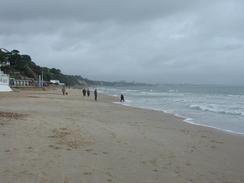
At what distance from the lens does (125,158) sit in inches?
371

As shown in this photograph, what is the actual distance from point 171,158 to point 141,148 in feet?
4.90

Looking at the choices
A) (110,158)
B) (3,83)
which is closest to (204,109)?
(110,158)

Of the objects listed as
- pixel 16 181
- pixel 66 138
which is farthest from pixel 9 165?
pixel 66 138

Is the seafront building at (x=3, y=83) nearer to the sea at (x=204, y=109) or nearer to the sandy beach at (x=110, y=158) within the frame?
the sea at (x=204, y=109)

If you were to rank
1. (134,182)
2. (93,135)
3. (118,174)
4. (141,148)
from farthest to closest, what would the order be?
(93,135) < (141,148) < (118,174) < (134,182)

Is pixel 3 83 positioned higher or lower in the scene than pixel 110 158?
higher

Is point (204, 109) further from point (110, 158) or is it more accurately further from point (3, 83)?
point (3, 83)

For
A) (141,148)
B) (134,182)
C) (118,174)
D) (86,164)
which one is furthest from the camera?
(141,148)

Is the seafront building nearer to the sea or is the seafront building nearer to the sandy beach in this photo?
the sea

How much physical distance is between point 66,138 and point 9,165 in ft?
13.4

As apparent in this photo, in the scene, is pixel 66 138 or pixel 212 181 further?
pixel 66 138

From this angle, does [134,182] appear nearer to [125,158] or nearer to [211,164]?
[125,158]

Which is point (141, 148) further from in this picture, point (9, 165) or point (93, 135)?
point (9, 165)

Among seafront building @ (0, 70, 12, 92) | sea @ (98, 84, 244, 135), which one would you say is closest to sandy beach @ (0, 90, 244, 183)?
sea @ (98, 84, 244, 135)
